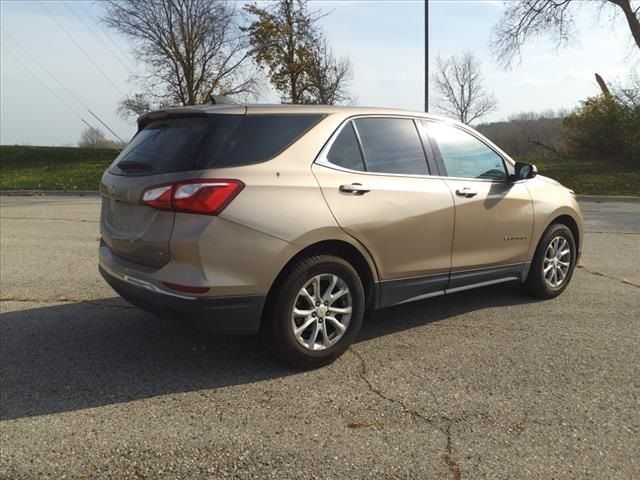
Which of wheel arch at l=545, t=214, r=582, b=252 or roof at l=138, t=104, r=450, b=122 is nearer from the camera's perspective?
Answer: roof at l=138, t=104, r=450, b=122

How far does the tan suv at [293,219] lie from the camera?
3182 millimetres

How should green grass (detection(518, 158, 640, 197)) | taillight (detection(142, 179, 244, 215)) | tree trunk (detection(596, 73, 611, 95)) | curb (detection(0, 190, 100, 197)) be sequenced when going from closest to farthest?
taillight (detection(142, 179, 244, 215)) < green grass (detection(518, 158, 640, 197)) < curb (detection(0, 190, 100, 197)) < tree trunk (detection(596, 73, 611, 95))

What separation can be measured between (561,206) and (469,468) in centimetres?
345

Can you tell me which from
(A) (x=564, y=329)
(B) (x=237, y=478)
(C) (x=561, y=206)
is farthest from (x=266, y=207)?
(C) (x=561, y=206)

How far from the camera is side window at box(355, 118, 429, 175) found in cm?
394

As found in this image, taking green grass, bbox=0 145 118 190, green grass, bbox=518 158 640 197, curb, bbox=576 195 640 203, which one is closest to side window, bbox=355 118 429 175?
curb, bbox=576 195 640 203

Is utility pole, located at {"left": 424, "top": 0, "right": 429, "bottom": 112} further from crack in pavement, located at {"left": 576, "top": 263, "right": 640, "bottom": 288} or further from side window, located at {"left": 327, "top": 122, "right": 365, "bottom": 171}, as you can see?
side window, located at {"left": 327, "top": 122, "right": 365, "bottom": 171}

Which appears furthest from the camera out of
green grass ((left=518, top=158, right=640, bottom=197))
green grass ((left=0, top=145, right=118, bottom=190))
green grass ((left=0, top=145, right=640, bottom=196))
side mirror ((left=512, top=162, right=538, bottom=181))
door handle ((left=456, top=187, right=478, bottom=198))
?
green grass ((left=0, top=145, right=118, bottom=190))

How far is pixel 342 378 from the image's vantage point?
351 cm

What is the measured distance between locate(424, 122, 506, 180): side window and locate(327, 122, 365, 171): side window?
84cm

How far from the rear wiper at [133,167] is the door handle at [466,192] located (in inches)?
93.4

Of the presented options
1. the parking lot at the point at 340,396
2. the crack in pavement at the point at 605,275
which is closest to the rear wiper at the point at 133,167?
the parking lot at the point at 340,396

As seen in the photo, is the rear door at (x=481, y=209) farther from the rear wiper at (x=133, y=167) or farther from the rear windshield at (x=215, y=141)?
the rear wiper at (x=133, y=167)

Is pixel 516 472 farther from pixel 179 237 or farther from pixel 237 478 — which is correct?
pixel 179 237
